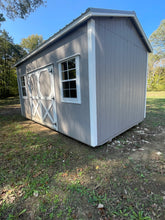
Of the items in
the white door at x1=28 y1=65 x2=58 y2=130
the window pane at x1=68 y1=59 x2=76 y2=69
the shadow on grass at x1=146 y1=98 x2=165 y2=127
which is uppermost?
the window pane at x1=68 y1=59 x2=76 y2=69

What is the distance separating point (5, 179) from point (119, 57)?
4.14 m

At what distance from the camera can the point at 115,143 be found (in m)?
3.31

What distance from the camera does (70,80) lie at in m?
3.25

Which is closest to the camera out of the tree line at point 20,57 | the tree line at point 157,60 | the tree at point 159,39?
the tree line at point 20,57

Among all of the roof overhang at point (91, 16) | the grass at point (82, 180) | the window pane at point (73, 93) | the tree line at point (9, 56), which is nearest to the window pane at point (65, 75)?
the window pane at point (73, 93)

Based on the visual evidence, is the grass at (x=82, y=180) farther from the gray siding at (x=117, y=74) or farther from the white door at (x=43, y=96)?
the white door at (x=43, y=96)

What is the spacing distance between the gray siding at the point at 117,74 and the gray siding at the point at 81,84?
1.07 feet

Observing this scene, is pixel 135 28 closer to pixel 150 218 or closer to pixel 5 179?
pixel 150 218

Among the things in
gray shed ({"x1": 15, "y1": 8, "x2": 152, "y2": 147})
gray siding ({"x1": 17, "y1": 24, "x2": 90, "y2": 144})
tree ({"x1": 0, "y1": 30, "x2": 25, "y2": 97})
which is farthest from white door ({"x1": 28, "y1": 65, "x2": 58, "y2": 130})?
tree ({"x1": 0, "y1": 30, "x2": 25, "y2": 97})

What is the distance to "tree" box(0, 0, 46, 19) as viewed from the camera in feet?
Answer: 19.8

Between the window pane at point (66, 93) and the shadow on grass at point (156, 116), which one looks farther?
the shadow on grass at point (156, 116)

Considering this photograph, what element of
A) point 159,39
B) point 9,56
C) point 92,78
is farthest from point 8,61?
point 159,39

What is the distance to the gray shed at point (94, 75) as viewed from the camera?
2646 millimetres

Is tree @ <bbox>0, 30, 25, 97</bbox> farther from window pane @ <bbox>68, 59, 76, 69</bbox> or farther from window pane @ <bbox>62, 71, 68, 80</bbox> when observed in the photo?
window pane @ <bbox>68, 59, 76, 69</bbox>
